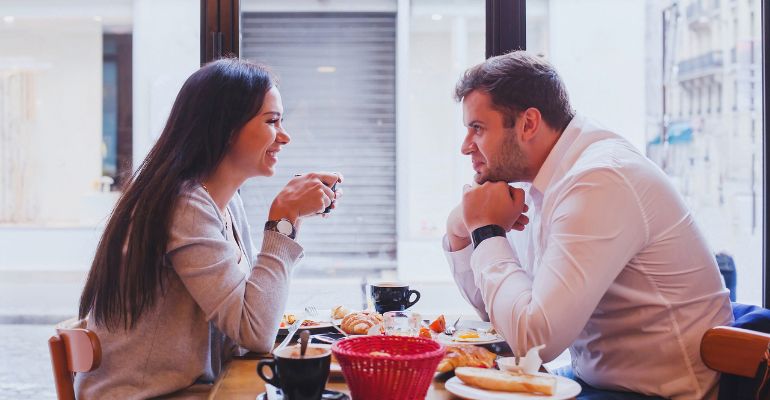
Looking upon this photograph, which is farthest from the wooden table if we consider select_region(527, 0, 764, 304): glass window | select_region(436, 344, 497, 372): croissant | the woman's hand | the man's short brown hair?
select_region(527, 0, 764, 304): glass window

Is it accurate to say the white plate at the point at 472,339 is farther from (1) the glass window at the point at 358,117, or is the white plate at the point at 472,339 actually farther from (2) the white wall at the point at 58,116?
(2) the white wall at the point at 58,116

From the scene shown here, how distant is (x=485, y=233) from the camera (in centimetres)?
171

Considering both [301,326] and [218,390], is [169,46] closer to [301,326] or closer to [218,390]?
[301,326]

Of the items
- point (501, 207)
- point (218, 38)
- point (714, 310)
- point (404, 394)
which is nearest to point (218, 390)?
point (404, 394)

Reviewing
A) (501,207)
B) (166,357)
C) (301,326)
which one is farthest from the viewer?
(301,326)

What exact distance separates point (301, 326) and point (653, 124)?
2117 millimetres

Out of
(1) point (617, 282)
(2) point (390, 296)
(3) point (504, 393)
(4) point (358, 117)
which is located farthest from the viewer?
(4) point (358, 117)

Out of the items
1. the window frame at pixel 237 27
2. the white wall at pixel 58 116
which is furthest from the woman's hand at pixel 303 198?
the white wall at pixel 58 116

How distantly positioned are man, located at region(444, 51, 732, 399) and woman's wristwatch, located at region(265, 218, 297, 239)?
439mm

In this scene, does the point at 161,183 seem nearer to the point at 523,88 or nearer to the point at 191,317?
the point at 191,317

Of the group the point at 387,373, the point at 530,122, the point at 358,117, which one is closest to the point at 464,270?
the point at 530,122

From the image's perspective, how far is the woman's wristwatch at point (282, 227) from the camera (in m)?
1.71

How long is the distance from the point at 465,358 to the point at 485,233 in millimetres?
365

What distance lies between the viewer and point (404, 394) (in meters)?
1.15
